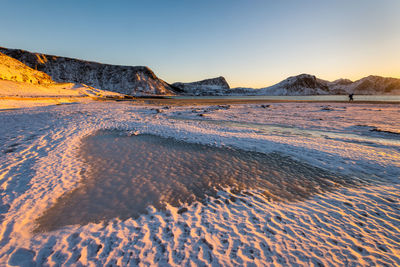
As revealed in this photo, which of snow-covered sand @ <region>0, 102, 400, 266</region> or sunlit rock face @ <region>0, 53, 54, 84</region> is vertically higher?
sunlit rock face @ <region>0, 53, 54, 84</region>

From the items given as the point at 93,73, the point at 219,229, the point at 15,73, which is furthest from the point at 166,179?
the point at 93,73

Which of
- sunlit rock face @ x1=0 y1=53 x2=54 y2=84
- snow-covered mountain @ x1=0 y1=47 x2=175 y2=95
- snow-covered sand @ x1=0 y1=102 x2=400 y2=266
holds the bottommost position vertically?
snow-covered sand @ x1=0 y1=102 x2=400 y2=266

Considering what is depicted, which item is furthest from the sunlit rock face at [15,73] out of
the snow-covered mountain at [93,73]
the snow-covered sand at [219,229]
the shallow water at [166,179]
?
the snow-covered mountain at [93,73]

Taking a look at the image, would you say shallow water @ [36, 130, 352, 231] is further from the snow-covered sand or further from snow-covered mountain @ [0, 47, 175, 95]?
snow-covered mountain @ [0, 47, 175, 95]

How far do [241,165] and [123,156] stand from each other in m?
6.44

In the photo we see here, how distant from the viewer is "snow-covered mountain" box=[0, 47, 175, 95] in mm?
145625

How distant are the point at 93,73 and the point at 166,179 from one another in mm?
196977

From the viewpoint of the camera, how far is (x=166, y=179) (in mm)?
6848

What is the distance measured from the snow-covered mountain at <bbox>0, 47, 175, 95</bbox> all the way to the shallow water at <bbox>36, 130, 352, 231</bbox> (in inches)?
5944

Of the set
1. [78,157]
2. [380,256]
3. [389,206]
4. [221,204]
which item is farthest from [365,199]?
[78,157]

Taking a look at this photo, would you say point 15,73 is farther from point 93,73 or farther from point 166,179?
point 93,73

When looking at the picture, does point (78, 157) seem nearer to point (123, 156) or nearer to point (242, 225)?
point (123, 156)

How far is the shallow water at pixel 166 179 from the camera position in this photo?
502 cm

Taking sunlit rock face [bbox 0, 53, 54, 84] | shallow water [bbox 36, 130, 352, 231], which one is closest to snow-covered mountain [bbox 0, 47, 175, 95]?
sunlit rock face [bbox 0, 53, 54, 84]
